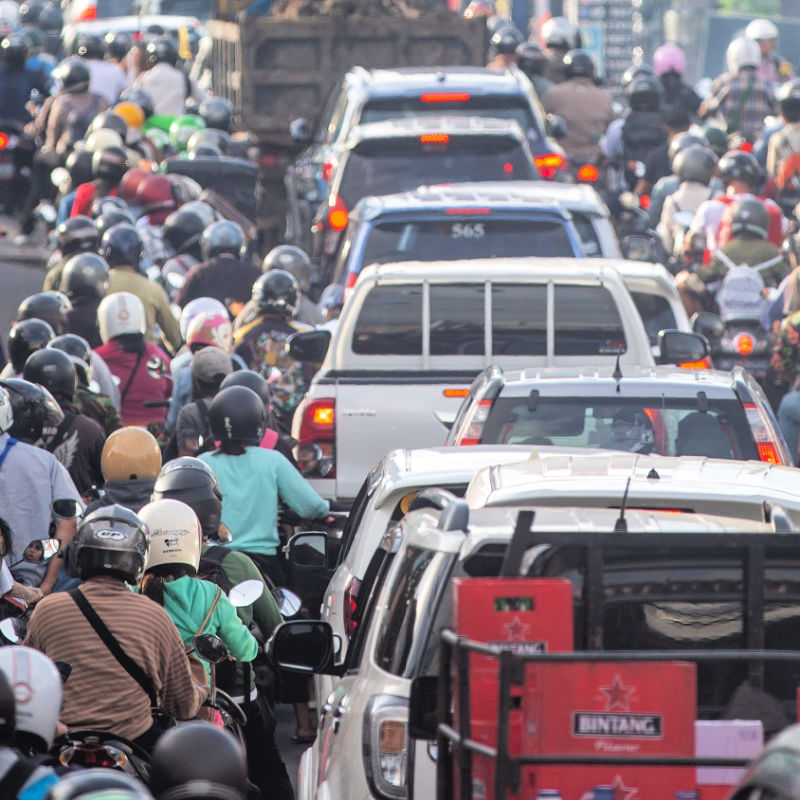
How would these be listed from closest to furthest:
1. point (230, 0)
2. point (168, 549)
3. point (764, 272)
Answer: point (168, 549)
point (764, 272)
point (230, 0)

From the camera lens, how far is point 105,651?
5668mm

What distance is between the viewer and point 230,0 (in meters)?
28.5

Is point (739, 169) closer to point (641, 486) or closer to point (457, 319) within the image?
point (457, 319)

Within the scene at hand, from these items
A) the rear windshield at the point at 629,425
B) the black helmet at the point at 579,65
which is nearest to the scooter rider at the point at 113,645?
the rear windshield at the point at 629,425

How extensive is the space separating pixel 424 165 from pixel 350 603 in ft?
33.2

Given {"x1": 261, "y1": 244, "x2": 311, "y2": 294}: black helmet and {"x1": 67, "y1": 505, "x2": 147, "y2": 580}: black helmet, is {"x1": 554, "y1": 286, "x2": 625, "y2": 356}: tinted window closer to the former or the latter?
{"x1": 261, "y1": 244, "x2": 311, "y2": 294}: black helmet

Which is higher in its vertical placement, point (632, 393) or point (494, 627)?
point (494, 627)

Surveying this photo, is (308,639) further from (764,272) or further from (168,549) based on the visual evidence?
(764,272)

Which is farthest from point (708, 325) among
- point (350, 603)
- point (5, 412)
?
point (350, 603)

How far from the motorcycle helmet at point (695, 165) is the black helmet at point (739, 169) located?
1594 millimetres

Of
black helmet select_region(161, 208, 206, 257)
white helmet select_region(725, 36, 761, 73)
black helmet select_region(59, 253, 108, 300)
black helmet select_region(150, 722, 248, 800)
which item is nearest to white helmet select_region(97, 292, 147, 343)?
black helmet select_region(59, 253, 108, 300)

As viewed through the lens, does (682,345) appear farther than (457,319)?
No

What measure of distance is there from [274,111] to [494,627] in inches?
807

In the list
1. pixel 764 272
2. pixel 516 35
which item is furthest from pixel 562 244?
pixel 516 35
